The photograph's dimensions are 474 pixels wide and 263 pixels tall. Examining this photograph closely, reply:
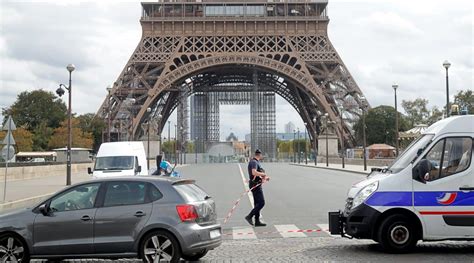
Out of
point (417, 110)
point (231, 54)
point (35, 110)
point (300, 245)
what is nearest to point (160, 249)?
point (300, 245)

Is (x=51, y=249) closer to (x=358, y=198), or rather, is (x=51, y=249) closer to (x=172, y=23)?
(x=358, y=198)

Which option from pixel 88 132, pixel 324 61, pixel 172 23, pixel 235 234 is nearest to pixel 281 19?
pixel 324 61

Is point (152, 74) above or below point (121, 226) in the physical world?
above

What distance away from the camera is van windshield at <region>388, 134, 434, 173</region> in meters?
9.99

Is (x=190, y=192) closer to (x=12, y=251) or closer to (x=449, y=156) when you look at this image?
(x=12, y=251)

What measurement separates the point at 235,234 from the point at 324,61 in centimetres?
5986

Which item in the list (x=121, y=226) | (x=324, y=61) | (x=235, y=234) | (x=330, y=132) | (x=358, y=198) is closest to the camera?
(x=121, y=226)

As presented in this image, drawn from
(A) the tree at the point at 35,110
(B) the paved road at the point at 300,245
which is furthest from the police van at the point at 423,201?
(A) the tree at the point at 35,110

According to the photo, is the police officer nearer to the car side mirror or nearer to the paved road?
the paved road

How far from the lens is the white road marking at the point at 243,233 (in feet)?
40.5

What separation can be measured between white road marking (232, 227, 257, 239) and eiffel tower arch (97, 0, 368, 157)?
54.6m

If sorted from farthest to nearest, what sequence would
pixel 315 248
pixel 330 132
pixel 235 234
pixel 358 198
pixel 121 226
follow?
pixel 330 132, pixel 235 234, pixel 315 248, pixel 358 198, pixel 121 226

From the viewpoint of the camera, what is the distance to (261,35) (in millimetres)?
73500

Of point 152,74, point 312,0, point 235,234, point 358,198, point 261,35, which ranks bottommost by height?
point 235,234
